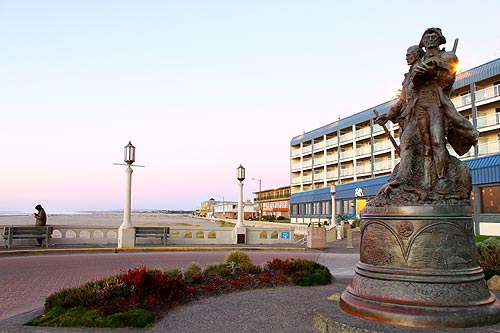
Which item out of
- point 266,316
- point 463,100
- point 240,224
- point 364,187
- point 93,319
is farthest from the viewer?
point 364,187

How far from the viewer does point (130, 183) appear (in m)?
19.7

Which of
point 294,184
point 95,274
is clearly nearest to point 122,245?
point 95,274

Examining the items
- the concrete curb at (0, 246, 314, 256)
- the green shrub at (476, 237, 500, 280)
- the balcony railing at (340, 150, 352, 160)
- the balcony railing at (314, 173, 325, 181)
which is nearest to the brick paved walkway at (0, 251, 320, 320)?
the concrete curb at (0, 246, 314, 256)

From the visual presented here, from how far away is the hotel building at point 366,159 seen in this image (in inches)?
1318

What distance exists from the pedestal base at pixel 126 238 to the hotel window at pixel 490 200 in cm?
2671

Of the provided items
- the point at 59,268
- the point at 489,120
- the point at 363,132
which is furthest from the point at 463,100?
the point at 59,268

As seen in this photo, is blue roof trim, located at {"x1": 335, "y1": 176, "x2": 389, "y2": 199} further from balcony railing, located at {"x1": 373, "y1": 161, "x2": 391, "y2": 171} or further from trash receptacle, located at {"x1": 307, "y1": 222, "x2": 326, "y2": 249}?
trash receptacle, located at {"x1": 307, "y1": 222, "x2": 326, "y2": 249}

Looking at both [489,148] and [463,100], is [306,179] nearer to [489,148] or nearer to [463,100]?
[463,100]

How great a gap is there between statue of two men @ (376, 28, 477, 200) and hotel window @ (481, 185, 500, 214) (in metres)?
30.0

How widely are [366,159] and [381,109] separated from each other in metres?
9.31

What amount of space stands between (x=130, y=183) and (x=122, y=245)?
108 inches

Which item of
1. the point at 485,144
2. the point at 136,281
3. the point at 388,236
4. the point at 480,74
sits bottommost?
the point at 136,281

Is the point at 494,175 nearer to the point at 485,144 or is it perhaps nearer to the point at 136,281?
the point at 485,144

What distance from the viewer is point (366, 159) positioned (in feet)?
190
